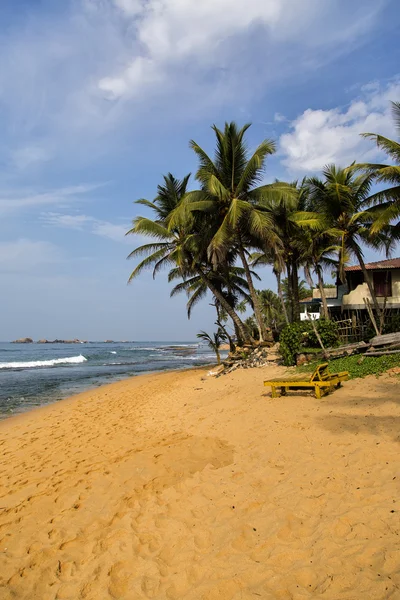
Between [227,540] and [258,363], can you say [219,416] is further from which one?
[258,363]

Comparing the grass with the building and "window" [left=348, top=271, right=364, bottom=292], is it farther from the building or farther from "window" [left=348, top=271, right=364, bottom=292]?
"window" [left=348, top=271, right=364, bottom=292]

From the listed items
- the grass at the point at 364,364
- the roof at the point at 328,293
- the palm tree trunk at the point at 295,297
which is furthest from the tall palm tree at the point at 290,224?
the grass at the point at 364,364

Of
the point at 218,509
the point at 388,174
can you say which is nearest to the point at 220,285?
the point at 388,174

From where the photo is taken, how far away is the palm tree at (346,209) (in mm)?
17312

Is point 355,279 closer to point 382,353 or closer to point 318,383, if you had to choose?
point 382,353

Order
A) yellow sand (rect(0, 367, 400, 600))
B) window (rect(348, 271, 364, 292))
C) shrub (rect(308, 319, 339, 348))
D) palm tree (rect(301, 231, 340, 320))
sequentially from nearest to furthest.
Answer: yellow sand (rect(0, 367, 400, 600)) → shrub (rect(308, 319, 339, 348)) → palm tree (rect(301, 231, 340, 320)) → window (rect(348, 271, 364, 292))

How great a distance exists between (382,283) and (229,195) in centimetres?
1162

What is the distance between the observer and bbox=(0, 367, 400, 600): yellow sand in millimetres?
3121

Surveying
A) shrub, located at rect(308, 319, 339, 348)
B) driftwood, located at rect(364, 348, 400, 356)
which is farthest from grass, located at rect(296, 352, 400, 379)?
shrub, located at rect(308, 319, 339, 348)

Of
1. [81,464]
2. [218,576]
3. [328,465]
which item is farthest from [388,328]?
[218,576]

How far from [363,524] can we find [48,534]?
3.47 m

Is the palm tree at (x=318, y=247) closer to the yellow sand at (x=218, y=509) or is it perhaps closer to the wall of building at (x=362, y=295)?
the wall of building at (x=362, y=295)

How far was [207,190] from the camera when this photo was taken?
18750mm

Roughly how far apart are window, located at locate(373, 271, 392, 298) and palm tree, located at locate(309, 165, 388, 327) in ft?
14.1
